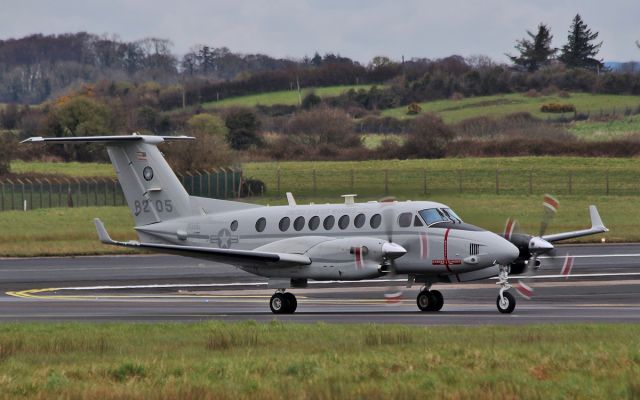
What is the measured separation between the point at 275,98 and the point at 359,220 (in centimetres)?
11690

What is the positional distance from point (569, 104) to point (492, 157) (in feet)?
117

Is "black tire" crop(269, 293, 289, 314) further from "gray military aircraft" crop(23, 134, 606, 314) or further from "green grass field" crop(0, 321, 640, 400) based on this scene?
"green grass field" crop(0, 321, 640, 400)

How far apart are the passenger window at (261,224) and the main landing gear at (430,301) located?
4.80 m

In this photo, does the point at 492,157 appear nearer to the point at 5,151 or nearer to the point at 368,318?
the point at 5,151

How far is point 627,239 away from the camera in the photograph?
176 feet

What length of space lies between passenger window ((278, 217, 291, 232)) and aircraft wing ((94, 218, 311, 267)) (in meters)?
1.19

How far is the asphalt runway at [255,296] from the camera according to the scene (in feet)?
91.5

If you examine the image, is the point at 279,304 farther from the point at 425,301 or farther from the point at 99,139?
the point at 99,139

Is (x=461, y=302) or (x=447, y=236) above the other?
(x=447, y=236)

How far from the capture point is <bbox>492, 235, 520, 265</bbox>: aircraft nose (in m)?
27.7

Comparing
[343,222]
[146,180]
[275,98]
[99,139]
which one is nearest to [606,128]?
[275,98]

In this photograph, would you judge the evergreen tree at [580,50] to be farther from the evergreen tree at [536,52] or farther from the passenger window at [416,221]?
the passenger window at [416,221]

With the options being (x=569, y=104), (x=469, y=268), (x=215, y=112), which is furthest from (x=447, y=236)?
(x=215, y=112)

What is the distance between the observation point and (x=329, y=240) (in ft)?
97.6
